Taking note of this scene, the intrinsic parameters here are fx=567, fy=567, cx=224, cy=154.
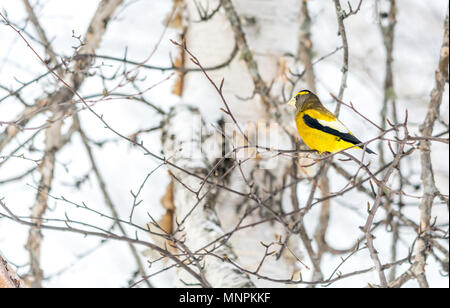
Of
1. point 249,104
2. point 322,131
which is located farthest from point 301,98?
point 249,104

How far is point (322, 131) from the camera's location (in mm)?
2230

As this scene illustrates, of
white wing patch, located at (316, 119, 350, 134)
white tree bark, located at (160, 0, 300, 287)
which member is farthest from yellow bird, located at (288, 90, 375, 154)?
white tree bark, located at (160, 0, 300, 287)

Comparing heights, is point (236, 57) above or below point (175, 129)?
above

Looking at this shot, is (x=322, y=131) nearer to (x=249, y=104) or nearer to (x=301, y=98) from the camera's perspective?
(x=301, y=98)

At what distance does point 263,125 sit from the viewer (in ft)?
10.7

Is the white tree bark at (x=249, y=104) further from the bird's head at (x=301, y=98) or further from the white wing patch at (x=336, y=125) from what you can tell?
the white wing patch at (x=336, y=125)

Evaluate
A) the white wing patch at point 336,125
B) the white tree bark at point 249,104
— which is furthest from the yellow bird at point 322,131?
the white tree bark at point 249,104

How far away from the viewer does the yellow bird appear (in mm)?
2197

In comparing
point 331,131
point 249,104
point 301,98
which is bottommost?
point 331,131

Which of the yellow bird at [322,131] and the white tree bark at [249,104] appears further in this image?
the white tree bark at [249,104]

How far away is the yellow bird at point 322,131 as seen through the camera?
2.20m
